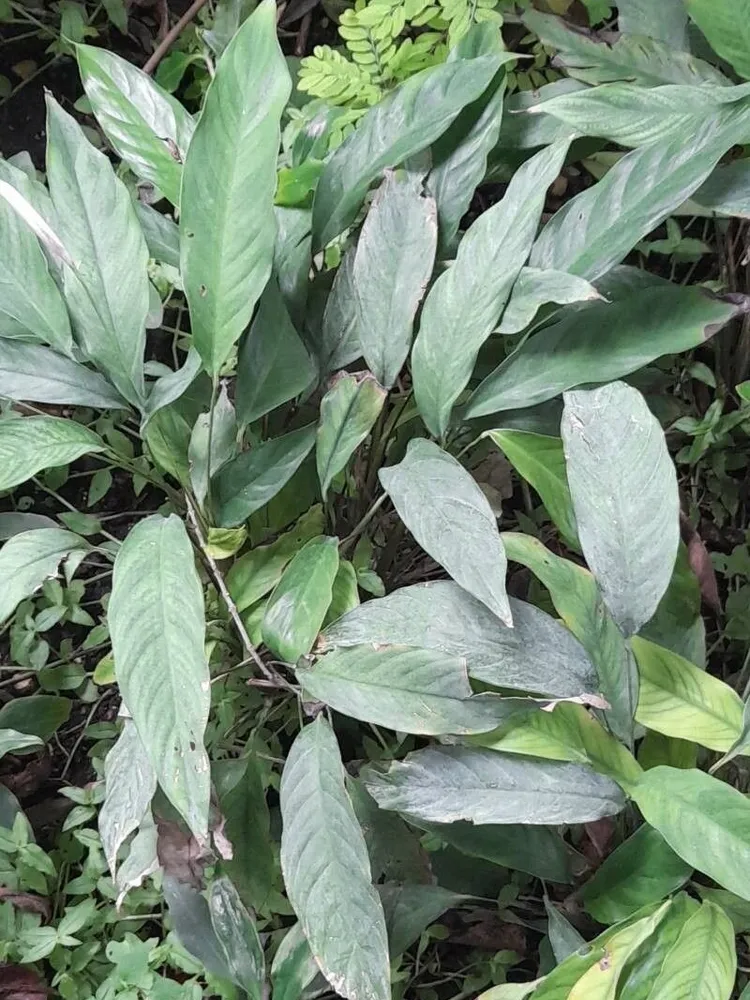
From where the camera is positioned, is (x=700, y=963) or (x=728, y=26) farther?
(x=728, y=26)

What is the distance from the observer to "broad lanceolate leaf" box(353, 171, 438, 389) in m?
0.72

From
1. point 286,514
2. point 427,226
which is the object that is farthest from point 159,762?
point 427,226

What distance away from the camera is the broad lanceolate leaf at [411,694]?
63 centimetres

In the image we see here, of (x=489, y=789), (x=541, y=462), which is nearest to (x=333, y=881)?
(x=489, y=789)

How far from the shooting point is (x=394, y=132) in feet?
2.44

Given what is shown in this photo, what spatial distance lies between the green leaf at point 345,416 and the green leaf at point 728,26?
0.46m

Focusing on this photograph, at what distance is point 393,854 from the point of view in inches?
31.1

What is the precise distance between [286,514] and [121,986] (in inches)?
20.8

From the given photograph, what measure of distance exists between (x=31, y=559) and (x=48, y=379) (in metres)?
0.17

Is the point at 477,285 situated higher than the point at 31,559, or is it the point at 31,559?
the point at 477,285

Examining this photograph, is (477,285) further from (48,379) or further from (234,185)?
(48,379)

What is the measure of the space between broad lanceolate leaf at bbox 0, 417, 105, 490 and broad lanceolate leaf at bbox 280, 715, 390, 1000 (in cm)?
35

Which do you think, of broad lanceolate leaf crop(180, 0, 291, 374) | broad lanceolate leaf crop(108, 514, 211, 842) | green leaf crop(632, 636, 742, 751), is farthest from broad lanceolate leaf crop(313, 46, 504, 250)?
green leaf crop(632, 636, 742, 751)

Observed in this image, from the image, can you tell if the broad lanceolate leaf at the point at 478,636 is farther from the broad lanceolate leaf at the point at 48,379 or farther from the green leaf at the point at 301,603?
the broad lanceolate leaf at the point at 48,379
